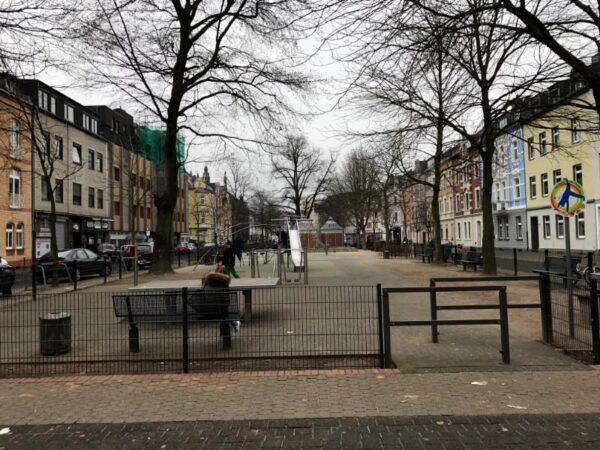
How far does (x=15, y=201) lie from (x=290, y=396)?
3396 centimetres

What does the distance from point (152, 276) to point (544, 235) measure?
31.2 m

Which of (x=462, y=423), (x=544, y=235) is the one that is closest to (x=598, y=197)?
(x=544, y=235)

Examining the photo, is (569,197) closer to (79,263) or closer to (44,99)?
(79,263)

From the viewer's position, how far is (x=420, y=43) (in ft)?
26.0

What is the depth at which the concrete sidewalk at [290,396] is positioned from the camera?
493cm

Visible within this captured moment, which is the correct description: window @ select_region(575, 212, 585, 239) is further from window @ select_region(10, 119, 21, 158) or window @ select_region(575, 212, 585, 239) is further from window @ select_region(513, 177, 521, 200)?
window @ select_region(10, 119, 21, 158)

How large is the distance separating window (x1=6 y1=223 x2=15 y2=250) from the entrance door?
127 ft

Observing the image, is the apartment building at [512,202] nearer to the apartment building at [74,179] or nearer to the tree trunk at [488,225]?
the tree trunk at [488,225]

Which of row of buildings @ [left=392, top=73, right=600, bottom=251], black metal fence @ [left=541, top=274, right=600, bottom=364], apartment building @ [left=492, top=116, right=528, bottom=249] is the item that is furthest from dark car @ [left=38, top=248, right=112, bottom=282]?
apartment building @ [left=492, top=116, right=528, bottom=249]

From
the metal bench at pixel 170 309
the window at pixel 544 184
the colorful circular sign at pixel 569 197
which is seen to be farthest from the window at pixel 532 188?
the metal bench at pixel 170 309

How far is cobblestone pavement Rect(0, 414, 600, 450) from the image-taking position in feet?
13.8

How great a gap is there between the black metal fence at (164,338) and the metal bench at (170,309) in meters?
0.01

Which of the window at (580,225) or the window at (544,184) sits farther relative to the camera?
the window at (544,184)

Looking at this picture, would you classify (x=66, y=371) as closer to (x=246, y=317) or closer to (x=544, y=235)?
(x=246, y=317)
